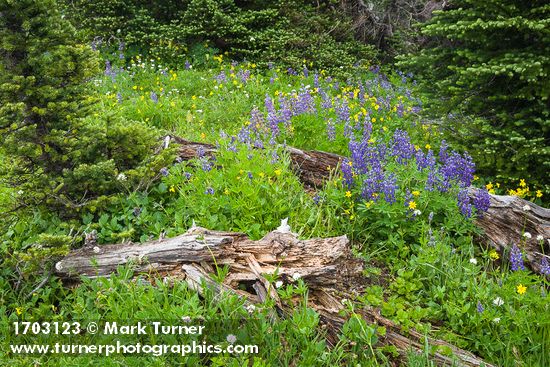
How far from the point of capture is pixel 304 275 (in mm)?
3664

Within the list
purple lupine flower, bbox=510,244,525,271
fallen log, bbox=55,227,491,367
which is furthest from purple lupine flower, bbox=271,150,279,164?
purple lupine flower, bbox=510,244,525,271

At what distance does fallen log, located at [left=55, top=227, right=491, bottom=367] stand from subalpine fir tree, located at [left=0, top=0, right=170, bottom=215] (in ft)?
2.09

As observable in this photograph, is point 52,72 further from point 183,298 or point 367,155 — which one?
point 367,155

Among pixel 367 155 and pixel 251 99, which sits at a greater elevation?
pixel 367 155

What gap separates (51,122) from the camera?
167 inches

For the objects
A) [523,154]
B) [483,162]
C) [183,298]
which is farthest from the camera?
[483,162]

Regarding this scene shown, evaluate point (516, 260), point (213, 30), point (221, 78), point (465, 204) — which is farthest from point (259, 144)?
point (213, 30)

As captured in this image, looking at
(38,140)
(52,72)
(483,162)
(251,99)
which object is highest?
(52,72)

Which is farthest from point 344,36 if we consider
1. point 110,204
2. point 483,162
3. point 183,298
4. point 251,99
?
point 183,298

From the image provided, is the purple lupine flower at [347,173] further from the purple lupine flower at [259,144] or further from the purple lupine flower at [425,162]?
the purple lupine flower at [259,144]

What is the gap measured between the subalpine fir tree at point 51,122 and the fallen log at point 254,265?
64cm

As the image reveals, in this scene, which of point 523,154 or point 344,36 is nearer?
point 523,154

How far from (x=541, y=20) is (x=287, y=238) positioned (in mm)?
3713

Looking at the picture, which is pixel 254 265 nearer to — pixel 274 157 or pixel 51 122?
pixel 274 157
